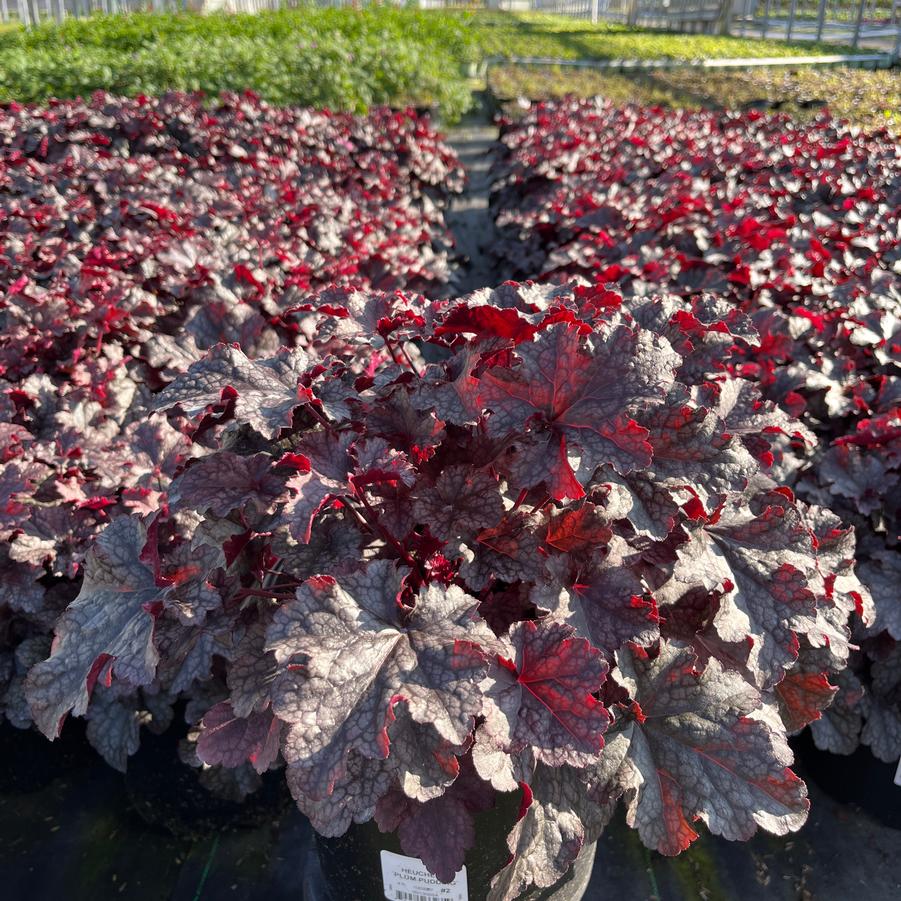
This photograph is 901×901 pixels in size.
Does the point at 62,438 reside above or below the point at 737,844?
above

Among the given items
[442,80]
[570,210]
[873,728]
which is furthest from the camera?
[442,80]

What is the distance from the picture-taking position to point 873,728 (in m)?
2.19

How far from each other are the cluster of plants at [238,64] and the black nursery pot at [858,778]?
877 centimetres

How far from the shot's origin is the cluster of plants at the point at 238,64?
930cm

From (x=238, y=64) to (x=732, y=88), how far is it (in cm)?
693

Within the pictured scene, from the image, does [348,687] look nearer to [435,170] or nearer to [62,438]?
[62,438]

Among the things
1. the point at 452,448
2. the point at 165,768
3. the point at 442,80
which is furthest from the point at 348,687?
the point at 442,80

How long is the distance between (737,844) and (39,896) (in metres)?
2.11

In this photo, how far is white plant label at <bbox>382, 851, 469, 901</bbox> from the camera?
1625mm

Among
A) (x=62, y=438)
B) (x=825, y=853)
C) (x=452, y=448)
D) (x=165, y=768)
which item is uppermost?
(x=452, y=448)

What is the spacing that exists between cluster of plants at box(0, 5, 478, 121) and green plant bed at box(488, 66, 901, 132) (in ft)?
4.34

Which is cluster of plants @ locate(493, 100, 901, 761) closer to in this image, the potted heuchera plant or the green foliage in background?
the potted heuchera plant

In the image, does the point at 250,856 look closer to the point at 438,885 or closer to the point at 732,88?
the point at 438,885

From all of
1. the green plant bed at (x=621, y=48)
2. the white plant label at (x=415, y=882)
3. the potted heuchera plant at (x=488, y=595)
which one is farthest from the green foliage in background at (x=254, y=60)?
the white plant label at (x=415, y=882)
